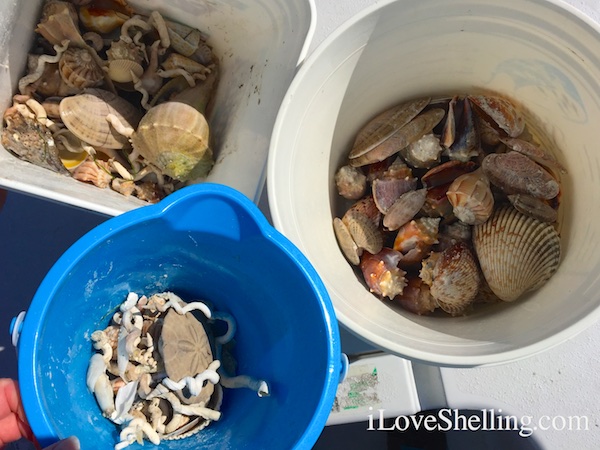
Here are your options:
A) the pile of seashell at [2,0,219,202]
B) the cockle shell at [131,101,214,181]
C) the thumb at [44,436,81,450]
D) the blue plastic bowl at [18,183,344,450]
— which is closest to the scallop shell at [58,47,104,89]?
the pile of seashell at [2,0,219,202]

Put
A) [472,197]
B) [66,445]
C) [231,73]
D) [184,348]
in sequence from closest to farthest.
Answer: [66,445] < [184,348] < [472,197] < [231,73]

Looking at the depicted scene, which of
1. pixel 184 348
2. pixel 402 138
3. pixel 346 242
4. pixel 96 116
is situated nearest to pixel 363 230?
pixel 346 242

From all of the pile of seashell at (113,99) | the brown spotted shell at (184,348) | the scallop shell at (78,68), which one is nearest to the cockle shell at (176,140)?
the pile of seashell at (113,99)

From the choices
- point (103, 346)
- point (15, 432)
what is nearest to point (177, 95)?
point (103, 346)

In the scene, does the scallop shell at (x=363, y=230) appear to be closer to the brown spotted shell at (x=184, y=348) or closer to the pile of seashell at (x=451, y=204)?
the pile of seashell at (x=451, y=204)

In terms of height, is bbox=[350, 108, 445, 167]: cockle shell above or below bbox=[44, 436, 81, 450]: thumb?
above

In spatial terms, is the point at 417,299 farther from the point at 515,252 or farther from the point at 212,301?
the point at 212,301

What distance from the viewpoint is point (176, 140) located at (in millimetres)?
689

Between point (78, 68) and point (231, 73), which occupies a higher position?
point (231, 73)

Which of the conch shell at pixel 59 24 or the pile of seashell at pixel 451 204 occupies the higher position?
the pile of seashell at pixel 451 204

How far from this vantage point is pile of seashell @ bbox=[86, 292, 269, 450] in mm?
551

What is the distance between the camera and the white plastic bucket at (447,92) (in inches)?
20.6

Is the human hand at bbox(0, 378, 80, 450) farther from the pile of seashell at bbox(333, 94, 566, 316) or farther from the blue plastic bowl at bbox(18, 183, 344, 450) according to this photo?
the pile of seashell at bbox(333, 94, 566, 316)

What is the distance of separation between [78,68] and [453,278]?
0.59 metres
